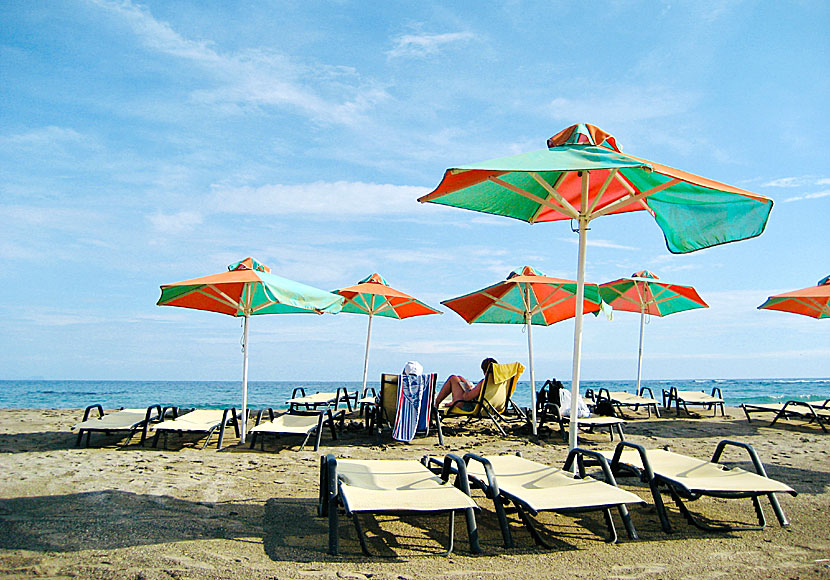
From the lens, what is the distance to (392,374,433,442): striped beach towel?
6918mm

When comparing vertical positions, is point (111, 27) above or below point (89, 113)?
above

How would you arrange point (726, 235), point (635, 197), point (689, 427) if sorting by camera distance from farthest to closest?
point (689, 427) → point (726, 235) → point (635, 197)

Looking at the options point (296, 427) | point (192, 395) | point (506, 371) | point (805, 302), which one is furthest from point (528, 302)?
point (192, 395)

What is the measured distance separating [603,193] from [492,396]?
4721 mm

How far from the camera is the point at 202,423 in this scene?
7.15 meters

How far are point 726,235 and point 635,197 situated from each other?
1.02 metres

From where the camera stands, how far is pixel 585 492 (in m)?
3.26

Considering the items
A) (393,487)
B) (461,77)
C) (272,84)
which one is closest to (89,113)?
(272,84)

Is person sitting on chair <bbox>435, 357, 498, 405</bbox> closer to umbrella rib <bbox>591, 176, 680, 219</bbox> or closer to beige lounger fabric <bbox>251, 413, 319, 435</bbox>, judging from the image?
beige lounger fabric <bbox>251, 413, 319, 435</bbox>

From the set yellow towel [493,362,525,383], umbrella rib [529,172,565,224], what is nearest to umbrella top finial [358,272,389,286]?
yellow towel [493,362,525,383]

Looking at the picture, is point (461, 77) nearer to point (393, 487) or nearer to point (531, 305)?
point (531, 305)

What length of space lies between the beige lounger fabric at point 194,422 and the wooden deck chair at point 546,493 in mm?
4440

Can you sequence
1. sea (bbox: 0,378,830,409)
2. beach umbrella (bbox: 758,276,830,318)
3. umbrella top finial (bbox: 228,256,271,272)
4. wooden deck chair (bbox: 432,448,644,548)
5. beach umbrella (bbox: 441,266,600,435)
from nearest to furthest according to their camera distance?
wooden deck chair (bbox: 432,448,644,548) < umbrella top finial (bbox: 228,256,271,272) < beach umbrella (bbox: 441,266,600,435) < beach umbrella (bbox: 758,276,830,318) < sea (bbox: 0,378,830,409)

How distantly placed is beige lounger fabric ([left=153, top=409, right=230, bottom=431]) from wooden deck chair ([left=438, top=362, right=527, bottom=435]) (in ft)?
11.4
